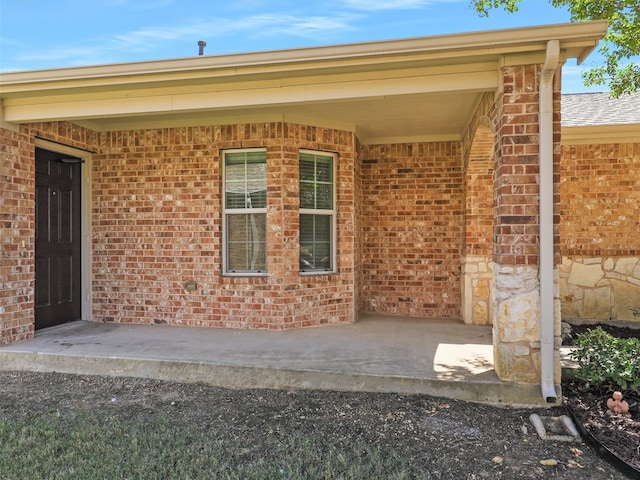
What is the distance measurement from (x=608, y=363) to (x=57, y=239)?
6217mm

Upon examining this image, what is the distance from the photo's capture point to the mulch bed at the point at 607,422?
284 centimetres

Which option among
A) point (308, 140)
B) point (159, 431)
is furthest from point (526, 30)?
point (159, 431)

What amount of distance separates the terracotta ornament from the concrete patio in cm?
51

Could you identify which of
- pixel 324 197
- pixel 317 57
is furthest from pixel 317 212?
pixel 317 57

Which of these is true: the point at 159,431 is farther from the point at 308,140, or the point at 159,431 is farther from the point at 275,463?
the point at 308,140

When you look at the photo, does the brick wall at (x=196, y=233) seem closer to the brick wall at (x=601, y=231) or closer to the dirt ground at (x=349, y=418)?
the dirt ground at (x=349, y=418)

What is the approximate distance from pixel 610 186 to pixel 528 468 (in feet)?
17.9

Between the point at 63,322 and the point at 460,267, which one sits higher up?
the point at 460,267

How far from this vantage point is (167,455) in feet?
9.34

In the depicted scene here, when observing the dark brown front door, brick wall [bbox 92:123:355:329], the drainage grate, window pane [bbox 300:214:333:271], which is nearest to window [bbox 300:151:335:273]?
window pane [bbox 300:214:333:271]

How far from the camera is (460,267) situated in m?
6.72

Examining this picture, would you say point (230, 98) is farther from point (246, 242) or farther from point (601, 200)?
point (601, 200)

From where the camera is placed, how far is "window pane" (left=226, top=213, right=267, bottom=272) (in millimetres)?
5926

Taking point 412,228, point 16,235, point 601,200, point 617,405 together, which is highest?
point 601,200
